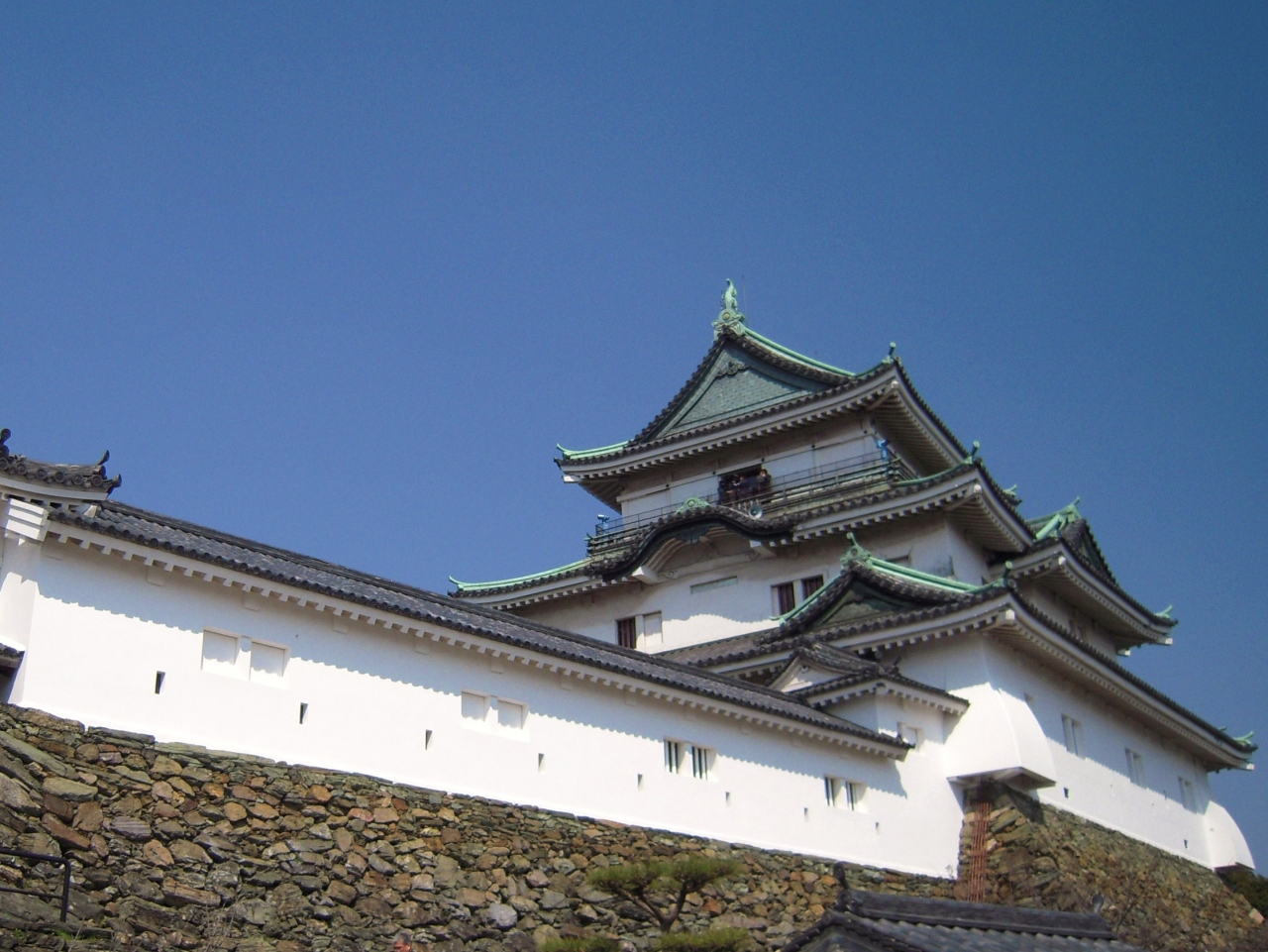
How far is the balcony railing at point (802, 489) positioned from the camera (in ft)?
104

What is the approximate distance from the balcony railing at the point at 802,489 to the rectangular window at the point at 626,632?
2.28 metres

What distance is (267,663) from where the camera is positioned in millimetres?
15336

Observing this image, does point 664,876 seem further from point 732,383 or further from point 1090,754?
point 732,383

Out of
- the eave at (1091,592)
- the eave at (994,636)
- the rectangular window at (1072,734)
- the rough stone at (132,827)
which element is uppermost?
the eave at (1091,592)

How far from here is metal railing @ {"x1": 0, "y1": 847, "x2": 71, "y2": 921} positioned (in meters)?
11.2

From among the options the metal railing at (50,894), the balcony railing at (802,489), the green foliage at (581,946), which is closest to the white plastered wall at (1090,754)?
the balcony railing at (802,489)

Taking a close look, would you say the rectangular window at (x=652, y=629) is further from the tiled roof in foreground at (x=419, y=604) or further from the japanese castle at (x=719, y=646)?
the tiled roof in foreground at (x=419, y=604)

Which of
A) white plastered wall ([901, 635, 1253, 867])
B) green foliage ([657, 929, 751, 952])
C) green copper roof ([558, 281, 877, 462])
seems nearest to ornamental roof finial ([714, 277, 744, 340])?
green copper roof ([558, 281, 877, 462])

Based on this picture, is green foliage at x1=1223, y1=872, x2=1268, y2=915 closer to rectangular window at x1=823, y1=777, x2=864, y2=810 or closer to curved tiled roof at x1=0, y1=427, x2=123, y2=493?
rectangular window at x1=823, y1=777, x2=864, y2=810

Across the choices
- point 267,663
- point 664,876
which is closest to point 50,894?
point 267,663

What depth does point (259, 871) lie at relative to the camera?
13695mm

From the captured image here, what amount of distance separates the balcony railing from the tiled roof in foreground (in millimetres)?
8959

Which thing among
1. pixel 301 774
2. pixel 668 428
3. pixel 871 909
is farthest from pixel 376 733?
pixel 668 428

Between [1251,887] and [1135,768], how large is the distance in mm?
8299
